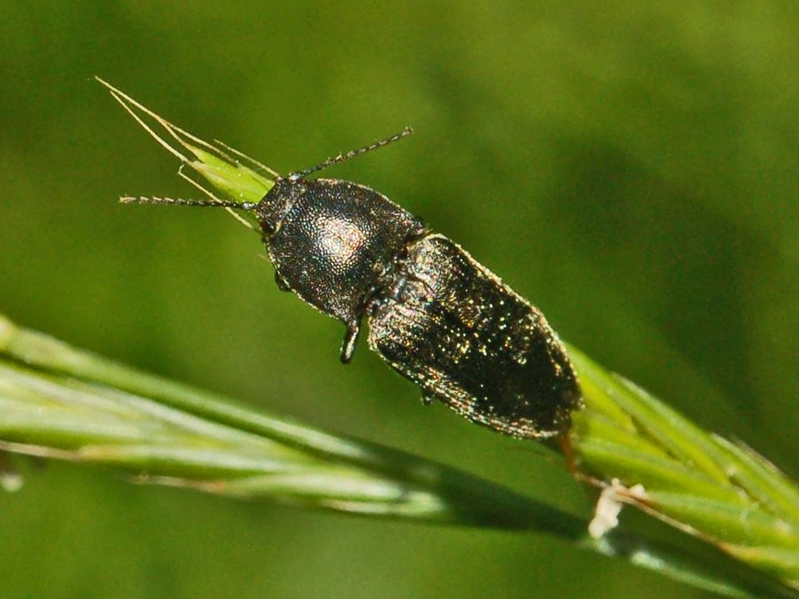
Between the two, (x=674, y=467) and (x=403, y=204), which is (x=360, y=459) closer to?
(x=674, y=467)

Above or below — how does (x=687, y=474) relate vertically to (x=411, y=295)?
below

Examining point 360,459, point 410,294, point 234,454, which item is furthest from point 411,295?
point 234,454

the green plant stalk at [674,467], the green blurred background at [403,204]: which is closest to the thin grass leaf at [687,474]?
the green plant stalk at [674,467]

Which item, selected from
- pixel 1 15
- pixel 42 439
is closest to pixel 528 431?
pixel 42 439

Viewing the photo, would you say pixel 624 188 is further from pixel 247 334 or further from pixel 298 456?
pixel 298 456

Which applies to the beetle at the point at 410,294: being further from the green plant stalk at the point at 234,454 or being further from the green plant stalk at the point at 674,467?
the green plant stalk at the point at 234,454

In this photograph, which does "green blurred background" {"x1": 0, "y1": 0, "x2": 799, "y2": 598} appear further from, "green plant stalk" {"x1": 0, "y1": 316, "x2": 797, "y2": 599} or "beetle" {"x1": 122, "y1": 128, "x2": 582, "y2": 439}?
"green plant stalk" {"x1": 0, "y1": 316, "x2": 797, "y2": 599}
